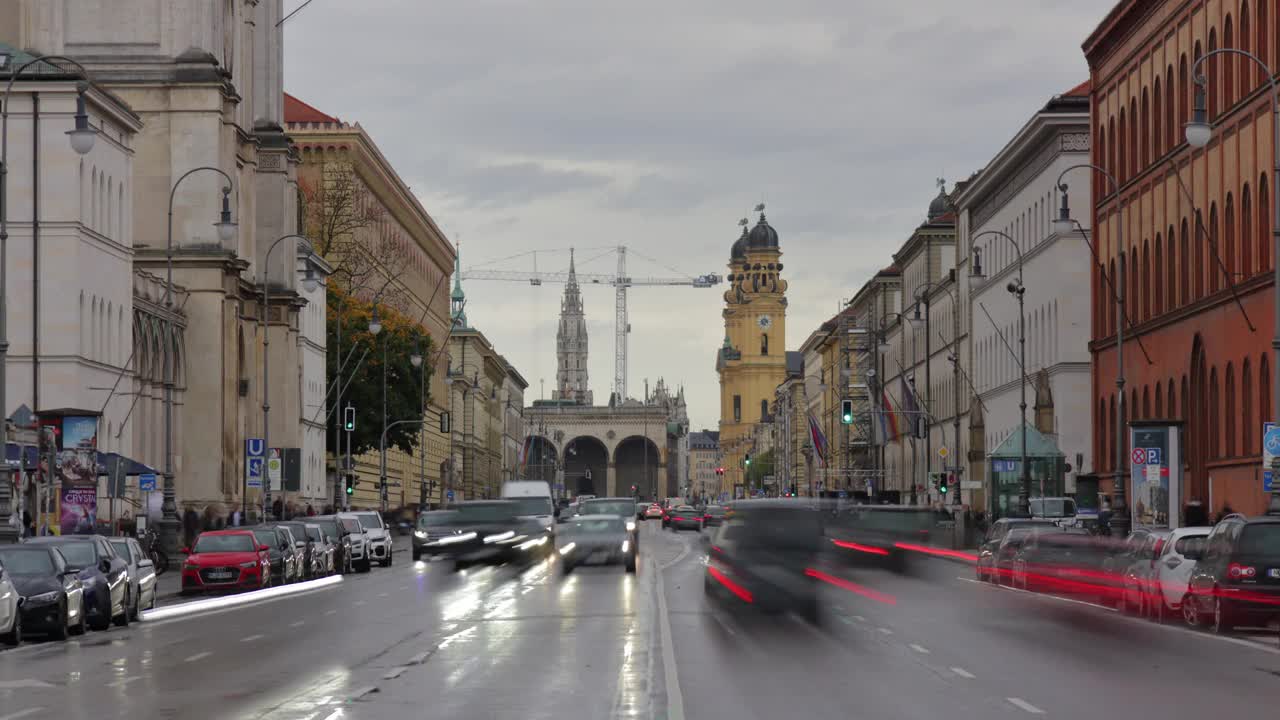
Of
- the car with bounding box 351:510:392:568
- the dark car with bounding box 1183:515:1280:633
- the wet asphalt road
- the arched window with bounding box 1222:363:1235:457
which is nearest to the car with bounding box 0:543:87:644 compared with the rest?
the wet asphalt road

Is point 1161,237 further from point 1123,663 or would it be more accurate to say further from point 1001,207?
point 1123,663

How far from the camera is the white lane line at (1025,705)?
55.5 feet

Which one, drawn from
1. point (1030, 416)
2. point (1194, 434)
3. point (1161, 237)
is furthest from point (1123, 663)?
point (1030, 416)

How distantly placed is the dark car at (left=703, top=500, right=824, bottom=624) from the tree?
221 ft

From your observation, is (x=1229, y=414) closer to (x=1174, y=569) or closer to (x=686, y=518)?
(x=1174, y=569)

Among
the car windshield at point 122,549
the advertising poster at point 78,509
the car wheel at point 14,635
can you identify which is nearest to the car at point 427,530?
the advertising poster at point 78,509

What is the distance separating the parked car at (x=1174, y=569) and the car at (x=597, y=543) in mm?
21418

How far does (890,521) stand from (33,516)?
2109 centimetres

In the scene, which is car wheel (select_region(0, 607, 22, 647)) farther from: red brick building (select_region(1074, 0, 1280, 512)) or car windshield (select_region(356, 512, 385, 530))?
red brick building (select_region(1074, 0, 1280, 512))

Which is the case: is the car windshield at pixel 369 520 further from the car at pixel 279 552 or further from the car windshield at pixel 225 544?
the car windshield at pixel 225 544

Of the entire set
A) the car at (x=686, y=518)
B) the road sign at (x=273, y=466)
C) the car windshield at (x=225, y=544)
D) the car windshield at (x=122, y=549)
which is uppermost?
the road sign at (x=273, y=466)

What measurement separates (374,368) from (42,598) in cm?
7031

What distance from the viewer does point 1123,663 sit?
22.6m

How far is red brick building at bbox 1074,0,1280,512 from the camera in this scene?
52.8 metres
